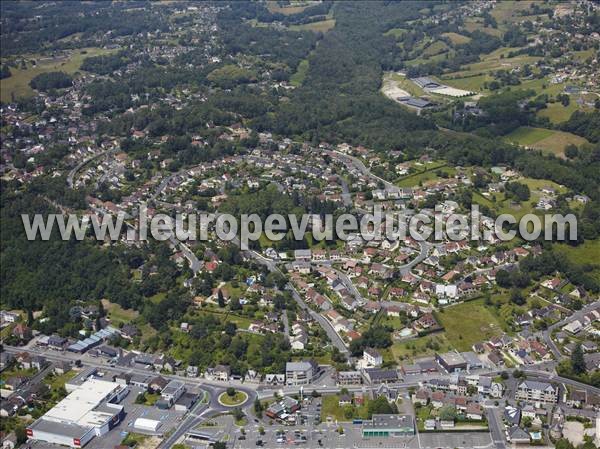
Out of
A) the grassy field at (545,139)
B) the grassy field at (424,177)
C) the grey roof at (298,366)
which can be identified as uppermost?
the grey roof at (298,366)

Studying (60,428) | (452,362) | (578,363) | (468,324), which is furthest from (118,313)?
(578,363)

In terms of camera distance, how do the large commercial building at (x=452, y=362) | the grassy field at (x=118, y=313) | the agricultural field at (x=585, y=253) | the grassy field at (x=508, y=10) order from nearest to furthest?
the large commercial building at (x=452, y=362) → the grassy field at (x=118, y=313) → the agricultural field at (x=585, y=253) → the grassy field at (x=508, y=10)

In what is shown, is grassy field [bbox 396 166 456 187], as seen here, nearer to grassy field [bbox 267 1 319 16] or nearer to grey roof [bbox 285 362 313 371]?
grey roof [bbox 285 362 313 371]

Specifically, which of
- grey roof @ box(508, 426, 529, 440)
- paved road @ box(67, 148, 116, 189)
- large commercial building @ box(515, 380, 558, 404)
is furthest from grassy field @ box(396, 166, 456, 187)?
grey roof @ box(508, 426, 529, 440)

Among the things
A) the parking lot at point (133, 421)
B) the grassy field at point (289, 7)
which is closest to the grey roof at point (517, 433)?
the parking lot at point (133, 421)

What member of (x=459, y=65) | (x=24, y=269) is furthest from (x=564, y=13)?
(x=24, y=269)

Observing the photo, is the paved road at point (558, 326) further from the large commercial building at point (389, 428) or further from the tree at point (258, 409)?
the tree at point (258, 409)

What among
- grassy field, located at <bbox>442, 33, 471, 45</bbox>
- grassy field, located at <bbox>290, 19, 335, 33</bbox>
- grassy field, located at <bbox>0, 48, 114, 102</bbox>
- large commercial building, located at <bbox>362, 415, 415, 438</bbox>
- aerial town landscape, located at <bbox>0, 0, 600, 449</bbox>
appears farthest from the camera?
grassy field, located at <bbox>290, 19, 335, 33</bbox>
